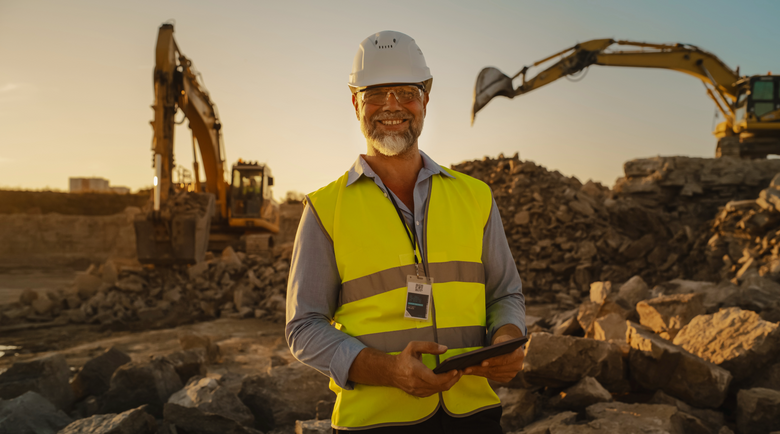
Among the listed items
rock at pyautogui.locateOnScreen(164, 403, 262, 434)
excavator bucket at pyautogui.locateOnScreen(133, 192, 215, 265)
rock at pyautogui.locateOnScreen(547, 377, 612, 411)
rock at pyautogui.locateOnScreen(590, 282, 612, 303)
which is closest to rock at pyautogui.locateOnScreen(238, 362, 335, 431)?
rock at pyautogui.locateOnScreen(164, 403, 262, 434)

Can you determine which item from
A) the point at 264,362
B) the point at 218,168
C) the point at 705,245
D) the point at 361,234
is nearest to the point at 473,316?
the point at 361,234

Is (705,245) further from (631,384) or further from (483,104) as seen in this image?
(631,384)

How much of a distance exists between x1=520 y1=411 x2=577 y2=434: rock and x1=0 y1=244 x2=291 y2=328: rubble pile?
6.69 m

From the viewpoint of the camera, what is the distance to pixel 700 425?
2.83 meters

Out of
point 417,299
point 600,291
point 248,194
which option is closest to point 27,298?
point 248,194

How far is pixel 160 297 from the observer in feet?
32.4

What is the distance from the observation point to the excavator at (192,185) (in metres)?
9.70

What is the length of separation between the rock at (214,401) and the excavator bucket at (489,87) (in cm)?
977

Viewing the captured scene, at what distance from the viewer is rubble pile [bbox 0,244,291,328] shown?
890 centimetres

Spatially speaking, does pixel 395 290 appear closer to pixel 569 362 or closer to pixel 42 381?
pixel 569 362

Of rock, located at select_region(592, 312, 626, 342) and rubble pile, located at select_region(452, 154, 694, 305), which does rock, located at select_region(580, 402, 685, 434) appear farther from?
rubble pile, located at select_region(452, 154, 694, 305)

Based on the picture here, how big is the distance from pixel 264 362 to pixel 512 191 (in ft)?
26.8

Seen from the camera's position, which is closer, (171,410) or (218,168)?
(171,410)

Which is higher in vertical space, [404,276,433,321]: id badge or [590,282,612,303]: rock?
[404,276,433,321]: id badge
